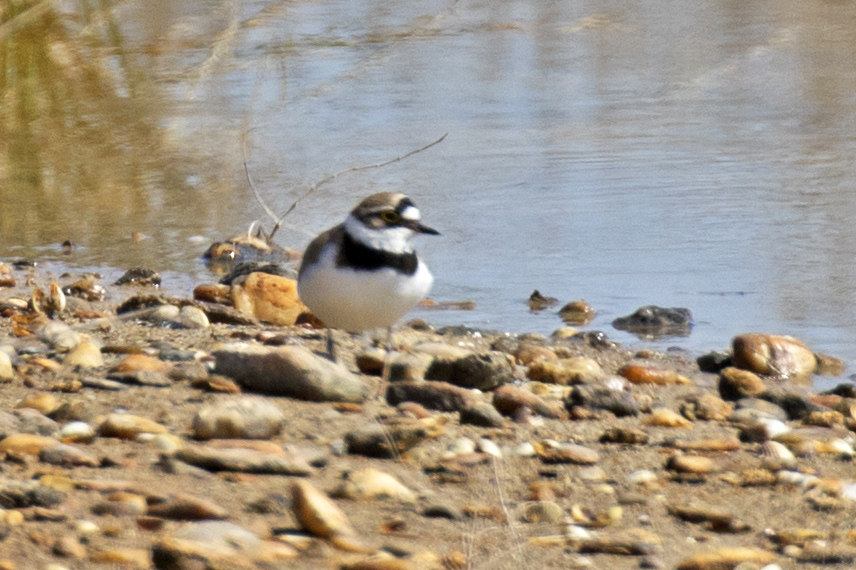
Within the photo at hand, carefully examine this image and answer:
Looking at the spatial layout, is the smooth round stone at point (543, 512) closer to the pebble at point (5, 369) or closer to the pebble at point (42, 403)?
the pebble at point (42, 403)

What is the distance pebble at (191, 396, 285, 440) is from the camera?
3.75m

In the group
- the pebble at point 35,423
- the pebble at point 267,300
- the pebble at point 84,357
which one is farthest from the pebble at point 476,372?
the pebble at point 267,300

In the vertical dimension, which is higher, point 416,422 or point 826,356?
point 416,422

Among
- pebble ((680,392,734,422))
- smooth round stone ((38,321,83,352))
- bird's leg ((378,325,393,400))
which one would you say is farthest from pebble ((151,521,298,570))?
smooth round stone ((38,321,83,352))

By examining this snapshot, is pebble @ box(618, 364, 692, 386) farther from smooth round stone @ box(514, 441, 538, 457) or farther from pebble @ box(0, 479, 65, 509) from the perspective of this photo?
pebble @ box(0, 479, 65, 509)

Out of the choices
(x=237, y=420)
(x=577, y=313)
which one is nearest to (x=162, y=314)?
(x=577, y=313)

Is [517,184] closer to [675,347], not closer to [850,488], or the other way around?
[675,347]

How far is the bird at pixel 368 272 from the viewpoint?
451cm

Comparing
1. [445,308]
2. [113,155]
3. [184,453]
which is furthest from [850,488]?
[113,155]

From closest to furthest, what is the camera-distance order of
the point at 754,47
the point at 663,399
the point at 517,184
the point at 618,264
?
the point at 663,399 → the point at 618,264 → the point at 517,184 → the point at 754,47

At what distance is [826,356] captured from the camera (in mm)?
5387

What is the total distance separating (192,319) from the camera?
218 inches

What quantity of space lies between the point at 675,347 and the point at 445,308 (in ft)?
3.76

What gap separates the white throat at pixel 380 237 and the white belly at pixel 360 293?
0.09 m
